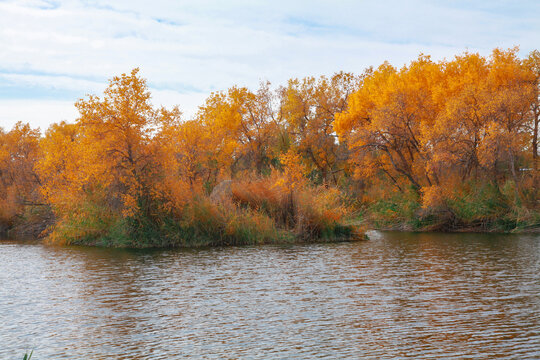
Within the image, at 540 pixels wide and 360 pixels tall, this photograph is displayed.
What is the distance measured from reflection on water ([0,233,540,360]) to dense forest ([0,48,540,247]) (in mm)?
5881

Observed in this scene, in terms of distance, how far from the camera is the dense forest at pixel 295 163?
29.9 m

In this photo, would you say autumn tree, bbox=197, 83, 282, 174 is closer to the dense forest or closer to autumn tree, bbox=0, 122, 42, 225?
the dense forest

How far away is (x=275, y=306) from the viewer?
13969 millimetres

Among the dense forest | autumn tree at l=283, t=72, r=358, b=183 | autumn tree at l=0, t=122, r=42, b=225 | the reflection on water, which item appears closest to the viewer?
the reflection on water

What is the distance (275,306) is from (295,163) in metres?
17.7

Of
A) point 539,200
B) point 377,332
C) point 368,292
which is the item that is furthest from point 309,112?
point 377,332

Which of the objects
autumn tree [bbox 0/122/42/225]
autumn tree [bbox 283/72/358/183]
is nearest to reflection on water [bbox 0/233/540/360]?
autumn tree [bbox 0/122/42/225]

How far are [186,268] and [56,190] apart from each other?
1672 cm

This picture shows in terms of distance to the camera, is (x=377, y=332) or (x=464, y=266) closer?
(x=377, y=332)

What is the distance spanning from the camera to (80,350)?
10438mm

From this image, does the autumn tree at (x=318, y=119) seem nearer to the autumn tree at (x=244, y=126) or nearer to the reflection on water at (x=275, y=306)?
the autumn tree at (x=244, y=126)

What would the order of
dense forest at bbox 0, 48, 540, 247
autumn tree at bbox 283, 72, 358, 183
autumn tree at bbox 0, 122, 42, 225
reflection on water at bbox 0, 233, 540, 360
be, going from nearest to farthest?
reflection on water at bbox 0, 233, 540, 360, dense forest at bbox 0, 48, 540, 247, autumn tree at bbox 0, 122, 42, 225, autumn tree at bbox 283, 72, 358, 183

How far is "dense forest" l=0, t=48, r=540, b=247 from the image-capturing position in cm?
2991

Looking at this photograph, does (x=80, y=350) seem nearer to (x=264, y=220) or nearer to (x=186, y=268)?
(x=186, y=268)
